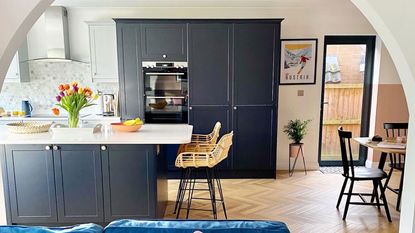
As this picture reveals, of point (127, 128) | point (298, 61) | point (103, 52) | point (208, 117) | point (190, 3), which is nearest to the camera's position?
point (127, 128)

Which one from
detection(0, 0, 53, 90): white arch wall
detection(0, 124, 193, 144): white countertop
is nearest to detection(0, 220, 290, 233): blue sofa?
detection(0, 0, 53, 90): white arch wall

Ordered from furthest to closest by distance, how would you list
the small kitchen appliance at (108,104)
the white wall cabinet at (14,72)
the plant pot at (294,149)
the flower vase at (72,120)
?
the small kitchen appliance at (108,104) < the plant pot at (294,149) < the white wall cabinet at (14,72) < the flower vase at (72,120)

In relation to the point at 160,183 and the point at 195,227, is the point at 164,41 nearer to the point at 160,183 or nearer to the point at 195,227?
the point at 160,183

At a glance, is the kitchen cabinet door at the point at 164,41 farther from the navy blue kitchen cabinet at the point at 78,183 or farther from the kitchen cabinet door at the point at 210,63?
the navy blue kitchen cabinet at the point at 78,183

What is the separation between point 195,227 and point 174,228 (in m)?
0.10

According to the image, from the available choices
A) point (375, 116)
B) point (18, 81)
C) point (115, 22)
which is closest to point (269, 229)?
point (115, 22)

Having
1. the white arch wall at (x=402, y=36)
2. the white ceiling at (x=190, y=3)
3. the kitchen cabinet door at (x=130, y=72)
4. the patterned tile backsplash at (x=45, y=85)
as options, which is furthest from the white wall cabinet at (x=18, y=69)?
the white arch wall at (x=402, y=36)

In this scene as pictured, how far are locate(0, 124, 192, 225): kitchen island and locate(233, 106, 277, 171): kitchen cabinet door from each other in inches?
63.4

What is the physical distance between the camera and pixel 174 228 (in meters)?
1.52

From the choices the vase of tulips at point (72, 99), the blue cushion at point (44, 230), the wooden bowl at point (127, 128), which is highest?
the vase of tulips at point (72, 99)

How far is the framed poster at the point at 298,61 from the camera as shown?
4.84 metres

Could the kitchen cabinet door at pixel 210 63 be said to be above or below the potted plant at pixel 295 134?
above

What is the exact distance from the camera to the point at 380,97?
496 centimetres

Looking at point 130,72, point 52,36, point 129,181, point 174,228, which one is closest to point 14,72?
point 52,36
